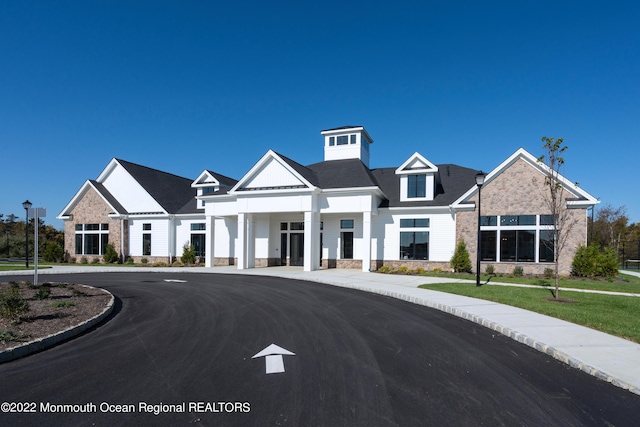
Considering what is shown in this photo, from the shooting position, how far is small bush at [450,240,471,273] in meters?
21.8

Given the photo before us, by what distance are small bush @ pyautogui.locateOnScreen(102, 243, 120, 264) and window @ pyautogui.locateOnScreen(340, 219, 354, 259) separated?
19.9 m

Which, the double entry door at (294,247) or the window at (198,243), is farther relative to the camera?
the window at (198,243)

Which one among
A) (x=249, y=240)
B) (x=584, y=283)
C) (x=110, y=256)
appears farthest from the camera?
(x=110, y=256)

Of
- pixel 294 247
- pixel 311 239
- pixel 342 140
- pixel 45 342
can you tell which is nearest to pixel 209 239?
pixel 294 247

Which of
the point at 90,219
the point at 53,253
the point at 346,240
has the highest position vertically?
the point at 90,219

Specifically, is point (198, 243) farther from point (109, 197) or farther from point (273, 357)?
point (273, 357)

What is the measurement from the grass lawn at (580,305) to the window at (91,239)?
95.1ft

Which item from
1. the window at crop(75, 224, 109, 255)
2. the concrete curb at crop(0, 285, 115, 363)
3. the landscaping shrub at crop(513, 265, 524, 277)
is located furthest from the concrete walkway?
the window at crop(75, 224, 109, 255)

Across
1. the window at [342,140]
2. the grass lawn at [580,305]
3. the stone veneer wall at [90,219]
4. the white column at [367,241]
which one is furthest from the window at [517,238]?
the stone veneer wall at [90,219]

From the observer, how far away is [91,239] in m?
32.1

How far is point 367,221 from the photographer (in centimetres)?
2316

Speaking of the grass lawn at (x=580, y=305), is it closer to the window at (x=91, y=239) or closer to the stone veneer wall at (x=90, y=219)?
the stone veneer wall at (x=90, y=219)

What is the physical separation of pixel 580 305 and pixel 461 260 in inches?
421

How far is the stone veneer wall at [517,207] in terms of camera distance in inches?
792
